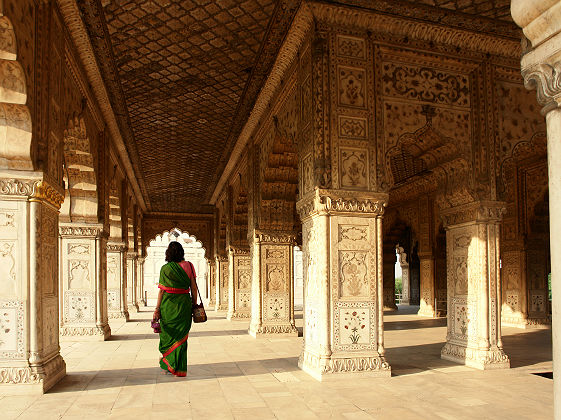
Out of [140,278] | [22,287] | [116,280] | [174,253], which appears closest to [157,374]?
[174,253]

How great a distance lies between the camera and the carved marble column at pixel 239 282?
15.3m

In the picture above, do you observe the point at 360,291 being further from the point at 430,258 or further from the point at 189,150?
the point at 430,258

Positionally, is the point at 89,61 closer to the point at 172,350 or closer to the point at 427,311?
the point at 172,350

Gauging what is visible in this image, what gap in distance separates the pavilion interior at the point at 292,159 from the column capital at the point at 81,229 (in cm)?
2

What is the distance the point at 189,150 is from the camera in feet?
46.4

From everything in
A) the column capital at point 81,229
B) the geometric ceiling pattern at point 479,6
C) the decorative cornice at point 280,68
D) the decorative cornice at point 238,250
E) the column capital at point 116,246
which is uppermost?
the geometric ceiling pattern at point 479,6

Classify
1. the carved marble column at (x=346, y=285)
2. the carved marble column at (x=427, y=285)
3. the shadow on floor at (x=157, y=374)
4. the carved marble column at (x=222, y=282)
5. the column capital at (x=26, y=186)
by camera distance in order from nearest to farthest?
1. the column capital at (x=26, y=186)
2. the shadow on floor at (x=157, y=374)
3. the carved marble column at (x=346, y=285)
4. the carved marble column at (x=427, y=285)
5. the carved marble column at (x=222, y=282)

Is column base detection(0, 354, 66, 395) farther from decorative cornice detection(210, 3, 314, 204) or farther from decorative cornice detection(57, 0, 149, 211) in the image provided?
decorative cornice detection(210, 3, 314, 204)

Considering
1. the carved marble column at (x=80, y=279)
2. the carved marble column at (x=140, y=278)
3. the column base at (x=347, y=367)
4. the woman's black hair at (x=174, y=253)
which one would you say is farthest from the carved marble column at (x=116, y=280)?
the column base at (x=347, y=367)

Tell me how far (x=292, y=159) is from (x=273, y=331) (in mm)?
3875

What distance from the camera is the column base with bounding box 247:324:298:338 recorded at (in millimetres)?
11305

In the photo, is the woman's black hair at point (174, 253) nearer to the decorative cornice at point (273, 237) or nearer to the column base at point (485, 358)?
the column base at point (485, 358)

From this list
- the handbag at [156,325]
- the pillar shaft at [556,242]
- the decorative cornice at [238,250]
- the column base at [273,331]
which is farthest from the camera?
the decorative cornice at [238,250]

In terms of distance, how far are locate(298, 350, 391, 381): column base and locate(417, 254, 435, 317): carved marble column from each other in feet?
36.9
